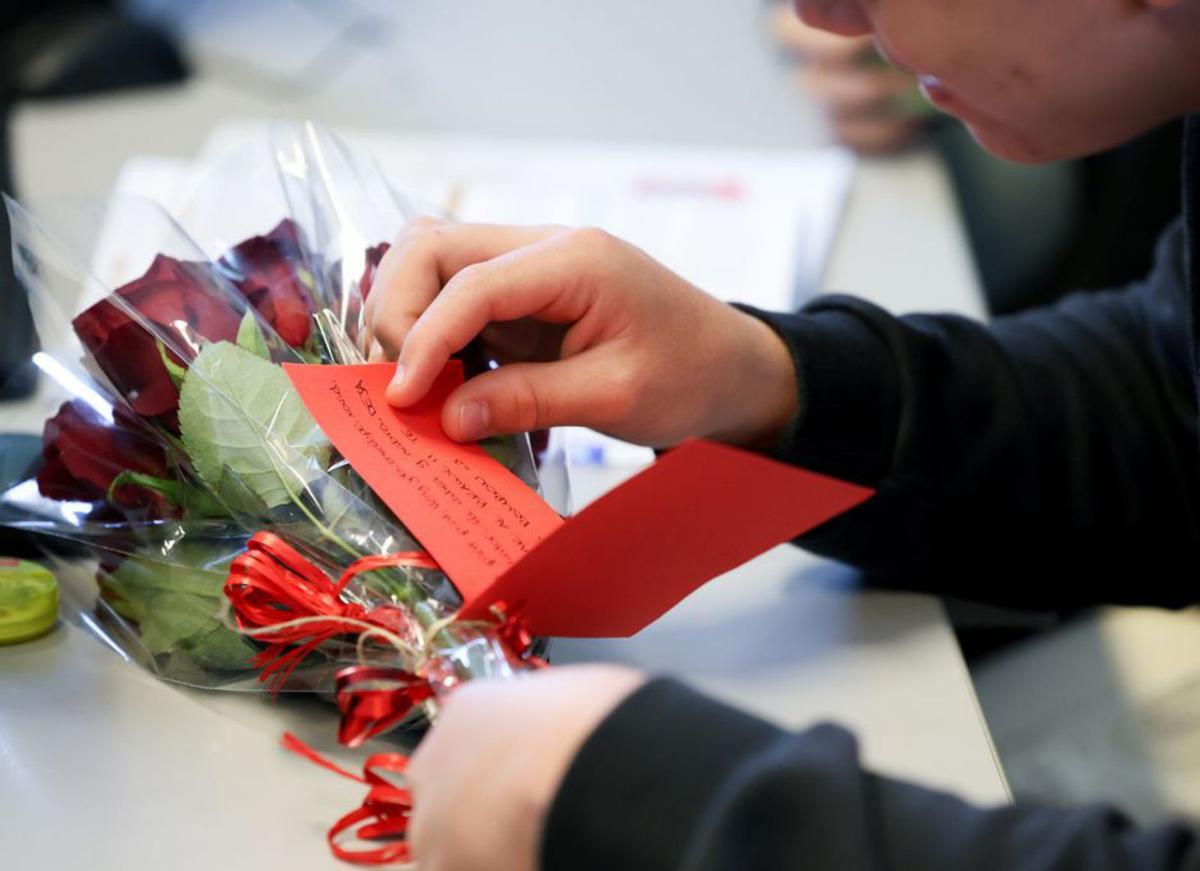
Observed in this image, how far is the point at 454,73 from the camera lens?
1398mm

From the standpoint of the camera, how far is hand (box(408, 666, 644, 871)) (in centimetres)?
41

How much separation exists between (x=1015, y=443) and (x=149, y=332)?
45 centimetres

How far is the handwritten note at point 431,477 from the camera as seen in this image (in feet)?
1.71

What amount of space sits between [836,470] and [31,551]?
1.30ft

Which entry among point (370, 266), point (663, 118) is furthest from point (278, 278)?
point (663, 118)

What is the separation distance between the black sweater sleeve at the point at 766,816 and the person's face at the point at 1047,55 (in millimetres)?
389

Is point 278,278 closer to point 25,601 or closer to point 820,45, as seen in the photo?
point 25,601

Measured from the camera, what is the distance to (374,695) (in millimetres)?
500

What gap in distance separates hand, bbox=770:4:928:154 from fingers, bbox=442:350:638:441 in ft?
2.32

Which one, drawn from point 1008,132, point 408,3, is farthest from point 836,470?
point 408,3

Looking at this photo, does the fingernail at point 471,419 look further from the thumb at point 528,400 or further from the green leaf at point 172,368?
the green leaf at point 172,368

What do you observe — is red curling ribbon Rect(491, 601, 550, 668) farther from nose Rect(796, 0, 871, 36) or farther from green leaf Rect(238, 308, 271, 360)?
nose Rect(796, 0, 871, 36)

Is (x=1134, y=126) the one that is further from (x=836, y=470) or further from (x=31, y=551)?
(x=31, y=551)

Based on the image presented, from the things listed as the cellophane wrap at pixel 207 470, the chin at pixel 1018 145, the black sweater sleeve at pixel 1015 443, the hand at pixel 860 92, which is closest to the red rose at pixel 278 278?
the cellophane wrap at pixel 207 470
